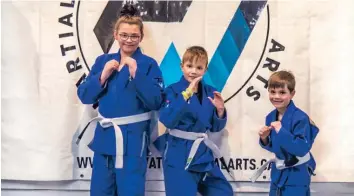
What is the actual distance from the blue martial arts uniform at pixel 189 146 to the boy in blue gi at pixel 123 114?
0.24 ft

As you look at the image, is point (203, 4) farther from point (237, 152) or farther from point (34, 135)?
point (34, 135)

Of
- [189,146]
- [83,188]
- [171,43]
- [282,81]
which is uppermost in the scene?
[171,43]

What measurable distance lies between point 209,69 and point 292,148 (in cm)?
49

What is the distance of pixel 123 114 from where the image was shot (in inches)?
65.1

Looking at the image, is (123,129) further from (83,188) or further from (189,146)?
(83,188)

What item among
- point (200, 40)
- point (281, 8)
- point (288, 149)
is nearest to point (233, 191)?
point (288, 149)

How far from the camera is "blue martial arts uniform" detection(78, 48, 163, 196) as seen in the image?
1.63m

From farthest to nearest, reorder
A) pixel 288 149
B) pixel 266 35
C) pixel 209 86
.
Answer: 1. pixel 266 35
2. pixel 209 86
3. pixel 288 149

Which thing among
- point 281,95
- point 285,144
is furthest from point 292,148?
point 281,95

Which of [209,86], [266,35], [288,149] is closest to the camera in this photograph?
[288,149]

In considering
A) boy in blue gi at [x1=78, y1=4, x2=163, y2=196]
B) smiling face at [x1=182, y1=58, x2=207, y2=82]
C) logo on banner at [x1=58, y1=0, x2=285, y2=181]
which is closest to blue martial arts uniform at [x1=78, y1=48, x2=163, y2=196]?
boy in blue gi at [x1=78, y1=4, x2=163, y2=196]

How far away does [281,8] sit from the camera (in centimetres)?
187

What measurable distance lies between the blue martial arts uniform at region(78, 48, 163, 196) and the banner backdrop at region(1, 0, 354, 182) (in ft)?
0.72

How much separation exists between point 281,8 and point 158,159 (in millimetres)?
753
